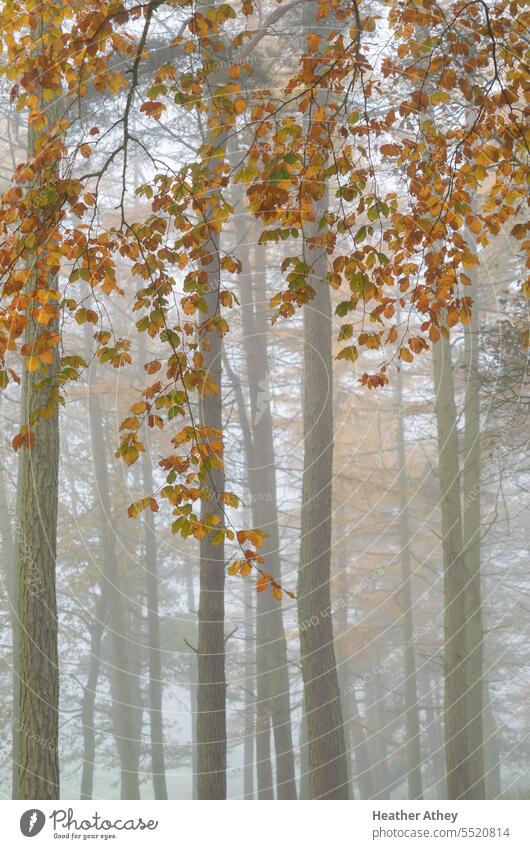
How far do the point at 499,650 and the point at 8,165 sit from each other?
14428mm

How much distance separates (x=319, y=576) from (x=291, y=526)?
323cm

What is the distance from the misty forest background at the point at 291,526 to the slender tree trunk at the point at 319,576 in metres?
0.02

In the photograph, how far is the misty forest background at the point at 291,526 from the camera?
1072cm

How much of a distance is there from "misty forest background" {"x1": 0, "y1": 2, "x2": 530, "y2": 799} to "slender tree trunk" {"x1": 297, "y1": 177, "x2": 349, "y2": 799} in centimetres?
2

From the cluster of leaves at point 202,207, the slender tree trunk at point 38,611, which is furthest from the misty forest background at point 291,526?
the cluster of leaves at point 202,207

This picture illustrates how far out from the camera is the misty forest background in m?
10.7

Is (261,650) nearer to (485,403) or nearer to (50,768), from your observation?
(485,403)

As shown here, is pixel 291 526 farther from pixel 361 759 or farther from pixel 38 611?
pixel 361 759

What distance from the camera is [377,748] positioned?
22.2 meters

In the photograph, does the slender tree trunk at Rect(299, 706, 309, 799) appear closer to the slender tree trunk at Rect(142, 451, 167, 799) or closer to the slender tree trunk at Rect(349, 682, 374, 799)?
the slender tree trunk at Rect(142, 451, 167, 799)

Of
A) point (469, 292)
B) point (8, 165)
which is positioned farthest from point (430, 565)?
point (8, 165)

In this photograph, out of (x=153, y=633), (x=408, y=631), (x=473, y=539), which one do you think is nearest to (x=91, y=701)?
(x=153, y=633)
